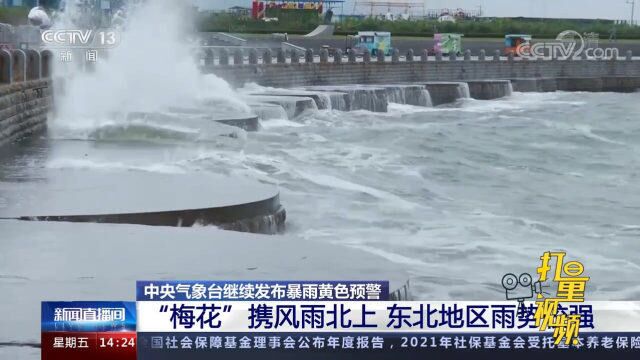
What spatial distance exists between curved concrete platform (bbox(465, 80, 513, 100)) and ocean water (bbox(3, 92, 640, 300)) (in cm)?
1538

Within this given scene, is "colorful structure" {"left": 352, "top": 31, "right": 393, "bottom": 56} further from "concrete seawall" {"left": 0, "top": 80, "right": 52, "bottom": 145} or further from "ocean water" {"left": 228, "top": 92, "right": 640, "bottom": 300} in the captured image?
"concrete seawall" {"left": 0, "top": 80, "right": 52, "bottom": 145}

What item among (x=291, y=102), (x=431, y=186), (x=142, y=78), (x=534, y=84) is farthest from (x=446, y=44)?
(x=431, y=186)

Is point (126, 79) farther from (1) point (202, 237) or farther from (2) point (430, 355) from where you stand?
(2) point (430, 355)

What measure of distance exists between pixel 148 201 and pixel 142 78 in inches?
732

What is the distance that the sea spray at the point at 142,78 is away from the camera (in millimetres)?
22395

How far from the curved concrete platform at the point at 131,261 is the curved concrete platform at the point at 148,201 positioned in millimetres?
451

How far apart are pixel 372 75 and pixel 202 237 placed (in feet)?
119

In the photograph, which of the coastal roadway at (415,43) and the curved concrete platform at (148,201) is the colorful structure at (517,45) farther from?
the curved concrete platform at (148,201)

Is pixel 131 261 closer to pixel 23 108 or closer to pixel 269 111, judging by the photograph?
pixel 23 108

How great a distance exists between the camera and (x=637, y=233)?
15.3m

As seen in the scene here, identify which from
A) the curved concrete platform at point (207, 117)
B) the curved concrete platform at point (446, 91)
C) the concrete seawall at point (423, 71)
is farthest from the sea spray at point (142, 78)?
the curved concrete platform at point (446, 91)

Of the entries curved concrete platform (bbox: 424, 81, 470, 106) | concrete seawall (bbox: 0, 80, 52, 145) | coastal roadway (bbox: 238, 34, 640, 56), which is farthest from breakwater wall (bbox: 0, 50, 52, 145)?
coastal roadway (bbox: 238, 34, 640, 56)

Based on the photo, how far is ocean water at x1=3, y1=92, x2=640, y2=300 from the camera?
39.8 ft

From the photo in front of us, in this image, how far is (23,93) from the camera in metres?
18.2
